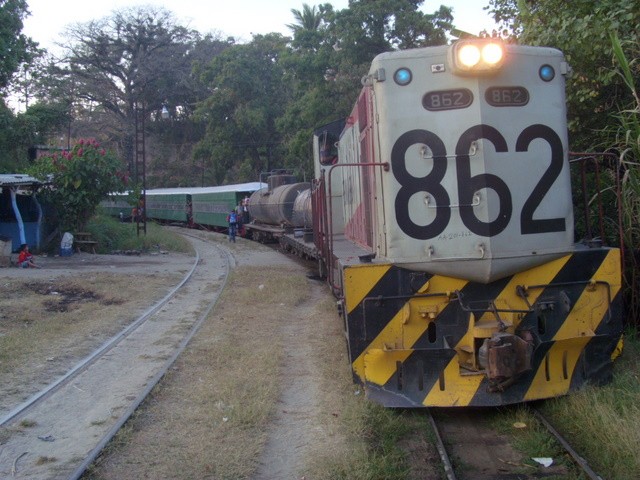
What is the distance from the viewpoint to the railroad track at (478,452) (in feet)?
15.6

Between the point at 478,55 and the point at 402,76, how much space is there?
64 centimetres

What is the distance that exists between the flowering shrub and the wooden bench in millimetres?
276

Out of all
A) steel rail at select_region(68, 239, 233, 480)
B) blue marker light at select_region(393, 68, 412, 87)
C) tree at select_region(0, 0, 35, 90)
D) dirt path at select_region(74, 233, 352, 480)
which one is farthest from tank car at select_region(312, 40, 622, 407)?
tree at select_region(0, 0, 35, 90)

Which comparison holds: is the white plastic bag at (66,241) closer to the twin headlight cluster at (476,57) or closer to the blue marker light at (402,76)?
the blue marker light at (402,76)

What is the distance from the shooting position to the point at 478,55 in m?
5.64

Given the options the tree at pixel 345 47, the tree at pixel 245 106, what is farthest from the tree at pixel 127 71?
the tree at pixel 345 47

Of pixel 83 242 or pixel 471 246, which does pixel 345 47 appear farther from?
pixel 471 246

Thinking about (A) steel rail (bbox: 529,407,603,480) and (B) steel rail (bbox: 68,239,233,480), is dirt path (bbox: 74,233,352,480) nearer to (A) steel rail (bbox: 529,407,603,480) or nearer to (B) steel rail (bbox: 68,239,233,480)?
(B) steel rail (bbox: 68,239,233,480)

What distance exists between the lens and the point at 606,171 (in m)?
8.44

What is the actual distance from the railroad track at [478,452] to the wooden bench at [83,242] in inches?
734

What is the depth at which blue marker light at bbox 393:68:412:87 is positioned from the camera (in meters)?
5.84

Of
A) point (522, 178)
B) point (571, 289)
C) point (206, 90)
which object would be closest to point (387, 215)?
point (522, 178)

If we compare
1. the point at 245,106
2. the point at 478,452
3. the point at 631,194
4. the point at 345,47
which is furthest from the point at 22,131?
the point at 478,452

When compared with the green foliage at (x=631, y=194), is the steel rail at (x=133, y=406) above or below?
below
